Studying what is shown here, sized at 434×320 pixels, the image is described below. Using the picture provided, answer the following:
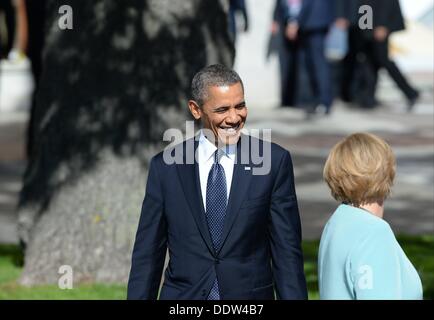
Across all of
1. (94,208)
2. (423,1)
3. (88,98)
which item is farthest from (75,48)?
(423,1)

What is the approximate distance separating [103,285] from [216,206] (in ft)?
11.6

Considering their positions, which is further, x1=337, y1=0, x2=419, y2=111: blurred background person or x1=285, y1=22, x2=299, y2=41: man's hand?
x1=285, y1=22, x2=299, y2=41: man's hand

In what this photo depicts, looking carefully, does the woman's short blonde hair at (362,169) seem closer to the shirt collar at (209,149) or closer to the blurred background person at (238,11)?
the shirt collar at (209,149)

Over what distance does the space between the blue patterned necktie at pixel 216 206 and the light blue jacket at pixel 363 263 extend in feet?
1.96

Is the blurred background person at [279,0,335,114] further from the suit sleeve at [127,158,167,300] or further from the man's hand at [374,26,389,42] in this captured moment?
the suit sleeve at [127,158,167,300]

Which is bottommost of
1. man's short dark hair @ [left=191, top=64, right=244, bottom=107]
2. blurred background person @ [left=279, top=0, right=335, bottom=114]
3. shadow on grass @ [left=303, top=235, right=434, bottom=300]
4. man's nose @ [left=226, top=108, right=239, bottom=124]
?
shadow on grass @ [left=303, top=235, right=434, bottom=300]

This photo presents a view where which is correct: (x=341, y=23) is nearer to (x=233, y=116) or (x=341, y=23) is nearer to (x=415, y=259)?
(x=415, y=259)

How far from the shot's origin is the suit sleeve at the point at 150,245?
16.9ft

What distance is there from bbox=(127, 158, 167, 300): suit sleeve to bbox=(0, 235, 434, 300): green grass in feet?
9.68

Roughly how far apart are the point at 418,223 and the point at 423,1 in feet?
53.2

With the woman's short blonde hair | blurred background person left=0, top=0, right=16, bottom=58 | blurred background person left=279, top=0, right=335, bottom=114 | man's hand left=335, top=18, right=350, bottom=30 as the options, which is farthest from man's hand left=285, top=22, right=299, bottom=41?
the woman's short blonde hair

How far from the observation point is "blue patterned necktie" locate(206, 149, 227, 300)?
16.7ft

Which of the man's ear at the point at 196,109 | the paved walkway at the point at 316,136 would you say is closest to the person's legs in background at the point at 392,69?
the paved walkway at the point at 316,136
